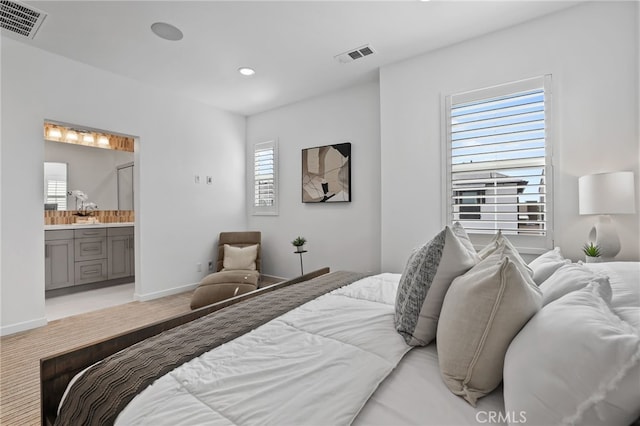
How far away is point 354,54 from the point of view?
3.16m

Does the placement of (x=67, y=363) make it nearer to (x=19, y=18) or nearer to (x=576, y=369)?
(x=576, y=369)

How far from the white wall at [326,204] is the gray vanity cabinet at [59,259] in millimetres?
2651

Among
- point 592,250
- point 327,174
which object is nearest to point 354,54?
point 327,174

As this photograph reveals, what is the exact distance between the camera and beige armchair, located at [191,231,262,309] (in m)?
3.25

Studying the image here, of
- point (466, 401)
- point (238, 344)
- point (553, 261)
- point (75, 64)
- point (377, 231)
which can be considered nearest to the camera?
point (466, 401)

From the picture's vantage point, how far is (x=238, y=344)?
3.76 feet

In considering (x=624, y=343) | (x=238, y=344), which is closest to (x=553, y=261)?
(x=624, y=343)

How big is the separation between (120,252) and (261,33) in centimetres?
A: 417

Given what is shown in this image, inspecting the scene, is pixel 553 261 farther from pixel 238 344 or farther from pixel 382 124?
pixel 382 124

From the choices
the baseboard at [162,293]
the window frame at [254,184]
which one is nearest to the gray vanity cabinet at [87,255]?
the baseboard at [162,293]

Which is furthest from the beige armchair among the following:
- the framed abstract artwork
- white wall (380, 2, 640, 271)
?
white wall (380, 2, 640, 271)

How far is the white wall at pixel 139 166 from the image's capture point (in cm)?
288

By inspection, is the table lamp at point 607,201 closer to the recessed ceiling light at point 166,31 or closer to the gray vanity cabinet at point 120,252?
the recessed ceiling light at point 166,31

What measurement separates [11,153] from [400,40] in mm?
3889
